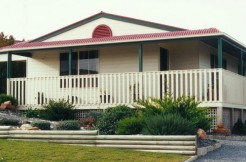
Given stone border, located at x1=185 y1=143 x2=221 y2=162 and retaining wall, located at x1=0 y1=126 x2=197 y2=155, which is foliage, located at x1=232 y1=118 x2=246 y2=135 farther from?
retaining wall, located at x1=0 y1=126 x2=197 y2=155

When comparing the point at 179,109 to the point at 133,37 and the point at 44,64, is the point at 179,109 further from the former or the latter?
the point at 44,64

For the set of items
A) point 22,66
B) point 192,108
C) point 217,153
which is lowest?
point 217,153

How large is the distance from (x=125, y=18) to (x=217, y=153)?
11369 mm

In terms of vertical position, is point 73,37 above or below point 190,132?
above

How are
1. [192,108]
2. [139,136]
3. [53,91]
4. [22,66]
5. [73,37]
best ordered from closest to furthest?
[139,136]
[192,108]
[53,91]
[73,37]
[22,66]

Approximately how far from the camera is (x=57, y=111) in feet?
69.0

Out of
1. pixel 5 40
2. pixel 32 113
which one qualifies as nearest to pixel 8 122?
pixel 32 113

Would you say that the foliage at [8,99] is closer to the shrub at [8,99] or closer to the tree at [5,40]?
the shrub at [8,99]

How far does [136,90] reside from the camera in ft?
68.3

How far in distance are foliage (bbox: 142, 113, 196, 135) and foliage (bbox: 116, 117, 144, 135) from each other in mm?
784

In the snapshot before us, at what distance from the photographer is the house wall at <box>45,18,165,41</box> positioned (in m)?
23.9

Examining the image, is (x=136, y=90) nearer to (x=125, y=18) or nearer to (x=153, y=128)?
(x=125, y=18)

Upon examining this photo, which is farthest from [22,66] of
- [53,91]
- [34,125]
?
[34,125]

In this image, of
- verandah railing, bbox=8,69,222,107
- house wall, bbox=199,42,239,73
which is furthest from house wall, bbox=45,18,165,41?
verandah railing, bbox=8,69,222,107
